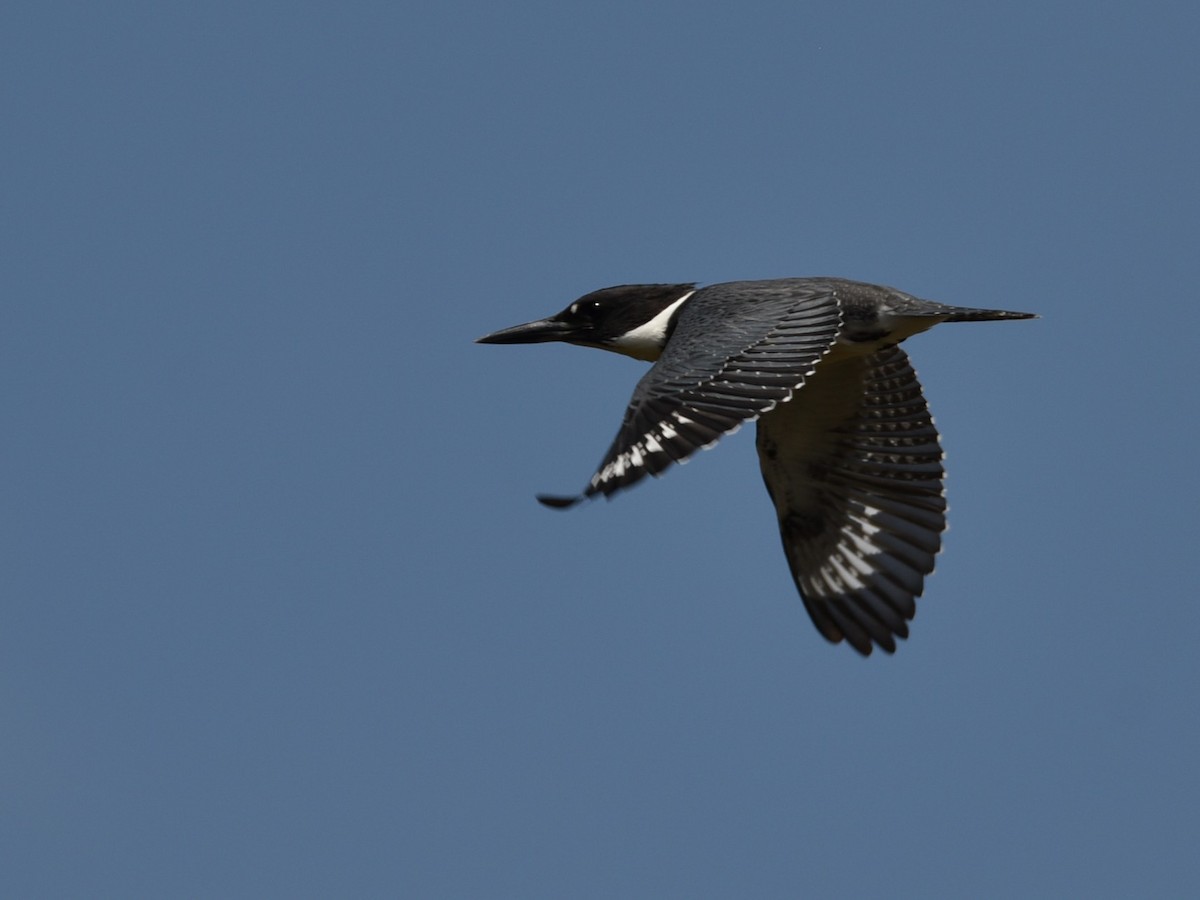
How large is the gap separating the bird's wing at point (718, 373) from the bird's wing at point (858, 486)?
1212 millimetres

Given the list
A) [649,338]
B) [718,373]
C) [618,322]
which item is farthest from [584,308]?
[718,373]

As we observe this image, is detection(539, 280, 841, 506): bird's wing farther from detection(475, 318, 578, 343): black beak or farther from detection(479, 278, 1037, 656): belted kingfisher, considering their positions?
detection(475, 318, 578, 343): black beak

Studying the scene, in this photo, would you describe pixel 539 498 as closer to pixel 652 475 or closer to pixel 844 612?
pixel 652 475

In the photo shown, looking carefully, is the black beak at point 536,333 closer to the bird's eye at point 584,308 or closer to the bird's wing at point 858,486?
the bird's eye at point 584,308

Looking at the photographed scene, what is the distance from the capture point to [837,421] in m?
11.4

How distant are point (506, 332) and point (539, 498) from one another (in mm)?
4573

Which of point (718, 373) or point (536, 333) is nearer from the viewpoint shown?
point (718, 373)

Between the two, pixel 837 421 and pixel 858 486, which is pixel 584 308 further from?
pixel 858 486

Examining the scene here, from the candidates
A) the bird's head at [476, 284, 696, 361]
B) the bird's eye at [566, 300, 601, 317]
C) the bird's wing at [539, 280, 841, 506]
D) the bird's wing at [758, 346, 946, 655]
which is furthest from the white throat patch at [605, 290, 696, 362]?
the bird's wing at [539, 280, 841, 506]

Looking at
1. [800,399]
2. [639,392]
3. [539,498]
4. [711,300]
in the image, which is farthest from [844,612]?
[539,498]

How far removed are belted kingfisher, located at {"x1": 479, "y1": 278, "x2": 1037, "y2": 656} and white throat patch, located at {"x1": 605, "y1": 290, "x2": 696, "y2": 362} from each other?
0.01 meters

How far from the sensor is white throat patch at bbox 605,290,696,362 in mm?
11375

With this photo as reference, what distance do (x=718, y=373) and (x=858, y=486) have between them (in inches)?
112

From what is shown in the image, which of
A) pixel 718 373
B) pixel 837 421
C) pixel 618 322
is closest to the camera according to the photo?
pixel 718 373
